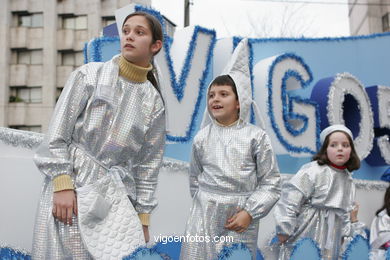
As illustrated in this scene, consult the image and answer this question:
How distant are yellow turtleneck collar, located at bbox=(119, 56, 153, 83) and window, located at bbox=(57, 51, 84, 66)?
21771 mm

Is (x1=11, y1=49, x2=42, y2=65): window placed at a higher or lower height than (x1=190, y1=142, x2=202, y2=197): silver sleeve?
higher

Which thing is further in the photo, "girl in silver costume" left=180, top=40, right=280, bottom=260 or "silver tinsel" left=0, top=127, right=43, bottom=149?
"silver tinsel" left=0, top=127, right=43, bottom=149

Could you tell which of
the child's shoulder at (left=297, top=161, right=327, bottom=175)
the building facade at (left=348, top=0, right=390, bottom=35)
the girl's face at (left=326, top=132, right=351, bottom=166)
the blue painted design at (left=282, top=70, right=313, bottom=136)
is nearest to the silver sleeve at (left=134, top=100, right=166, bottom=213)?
the child's shoulder at (left=297, top=161, right=327, bottom=175)

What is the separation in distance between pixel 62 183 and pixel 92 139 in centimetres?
24

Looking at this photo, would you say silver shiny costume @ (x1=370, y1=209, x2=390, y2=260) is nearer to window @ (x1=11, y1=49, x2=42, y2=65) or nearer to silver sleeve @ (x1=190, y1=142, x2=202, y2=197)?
silver sleeve @ (x1=190, y1=142, x2=202, y2=197)

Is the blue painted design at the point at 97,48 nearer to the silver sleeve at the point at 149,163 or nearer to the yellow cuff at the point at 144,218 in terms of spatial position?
the silver sleeve at the point at 149,163

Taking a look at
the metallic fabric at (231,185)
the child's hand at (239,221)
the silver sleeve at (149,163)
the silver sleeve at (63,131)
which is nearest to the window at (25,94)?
the metallic fabric at (231,185)

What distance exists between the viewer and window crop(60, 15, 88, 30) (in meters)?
23.7

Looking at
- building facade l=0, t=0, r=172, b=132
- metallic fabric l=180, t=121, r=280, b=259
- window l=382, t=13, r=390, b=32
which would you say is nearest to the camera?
metallic fabric l=180, t=121, r=280, b=259

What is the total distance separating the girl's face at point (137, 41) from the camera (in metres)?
2.32

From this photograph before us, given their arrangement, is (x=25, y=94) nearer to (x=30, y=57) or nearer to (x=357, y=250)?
(x=30, y=57)

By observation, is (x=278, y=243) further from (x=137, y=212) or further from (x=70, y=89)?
(x=70, y=89)

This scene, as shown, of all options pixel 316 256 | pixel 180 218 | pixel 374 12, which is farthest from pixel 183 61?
pixel 374 12

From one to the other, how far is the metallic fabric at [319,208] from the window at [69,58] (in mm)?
20780
